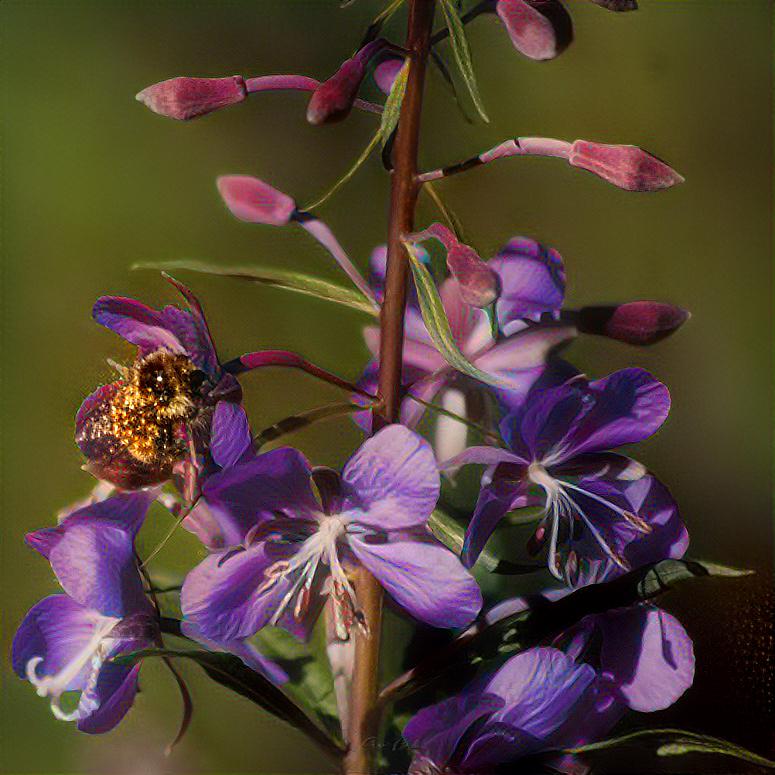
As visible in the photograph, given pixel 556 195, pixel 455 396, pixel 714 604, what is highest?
pixel 556 195

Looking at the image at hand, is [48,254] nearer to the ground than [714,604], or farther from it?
farther from it

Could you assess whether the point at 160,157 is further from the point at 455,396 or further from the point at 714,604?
the point at 714,604

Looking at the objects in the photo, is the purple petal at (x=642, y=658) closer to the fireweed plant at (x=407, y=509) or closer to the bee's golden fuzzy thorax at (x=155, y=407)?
the fireweed plant at (x=407, y=509)

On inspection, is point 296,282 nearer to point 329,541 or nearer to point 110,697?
point 329,541

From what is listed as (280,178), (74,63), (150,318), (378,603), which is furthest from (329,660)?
(74,63)

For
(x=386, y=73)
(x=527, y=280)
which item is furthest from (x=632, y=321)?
(x=386, y=73)

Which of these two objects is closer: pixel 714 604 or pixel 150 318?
pixel 150 318
